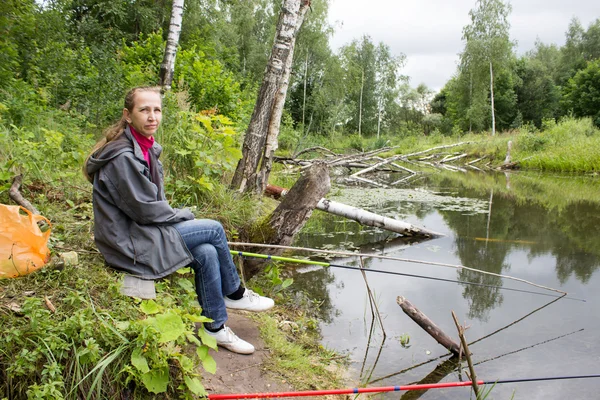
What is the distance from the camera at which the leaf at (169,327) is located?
80.4 inches

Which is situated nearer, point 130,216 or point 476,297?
point 130,216

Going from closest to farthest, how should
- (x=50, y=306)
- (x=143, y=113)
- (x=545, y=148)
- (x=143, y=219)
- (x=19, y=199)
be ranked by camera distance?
(x=50, y=306) → (x=143, y=219) → (x=143, y=113) → (x=19, y=199) → (x=545, y=148)

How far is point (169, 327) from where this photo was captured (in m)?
2.08

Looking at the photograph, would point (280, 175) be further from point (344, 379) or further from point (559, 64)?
point (559, 64)

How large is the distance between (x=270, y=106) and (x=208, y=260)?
2905 mm

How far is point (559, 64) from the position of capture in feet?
139

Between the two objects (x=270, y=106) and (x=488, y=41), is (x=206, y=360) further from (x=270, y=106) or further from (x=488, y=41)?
(x=488, y=41)

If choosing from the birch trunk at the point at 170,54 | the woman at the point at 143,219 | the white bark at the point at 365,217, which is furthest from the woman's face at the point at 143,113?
the birch trunk at the point at 170,54

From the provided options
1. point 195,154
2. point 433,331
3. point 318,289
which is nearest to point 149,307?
point 433,331

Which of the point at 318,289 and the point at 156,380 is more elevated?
the point at 156,380

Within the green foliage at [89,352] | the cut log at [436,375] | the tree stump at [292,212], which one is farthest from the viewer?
the tree stump at [292,212]

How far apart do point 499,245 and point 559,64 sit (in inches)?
1712

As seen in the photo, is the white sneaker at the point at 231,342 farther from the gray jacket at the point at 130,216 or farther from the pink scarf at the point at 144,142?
the pink scarf at the point at 144,142

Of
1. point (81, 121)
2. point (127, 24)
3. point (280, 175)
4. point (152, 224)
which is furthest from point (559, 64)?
point (152, 224)
